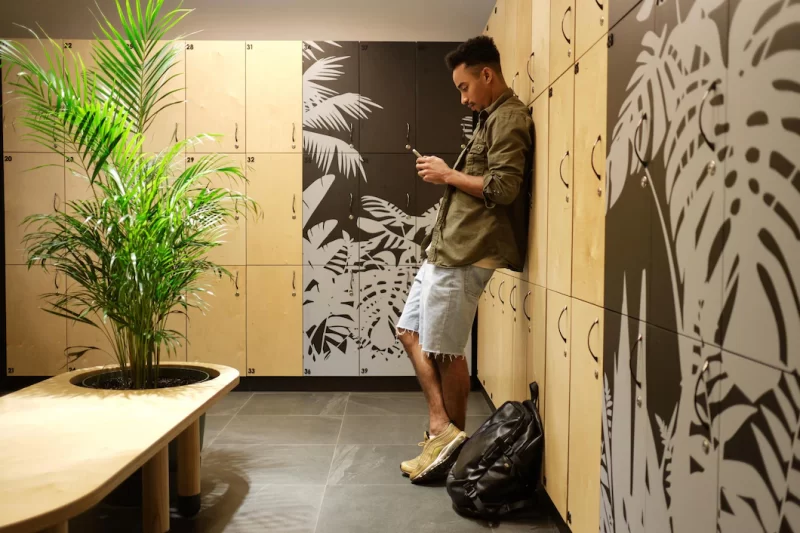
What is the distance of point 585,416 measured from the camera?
1.79 m

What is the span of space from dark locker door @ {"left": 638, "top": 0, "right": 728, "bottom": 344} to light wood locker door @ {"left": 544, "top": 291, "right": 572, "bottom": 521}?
2.29ft

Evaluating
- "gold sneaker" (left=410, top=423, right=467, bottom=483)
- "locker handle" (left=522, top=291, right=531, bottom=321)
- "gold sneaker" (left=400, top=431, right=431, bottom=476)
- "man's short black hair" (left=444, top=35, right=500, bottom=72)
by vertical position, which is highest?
"man's short black hair" (left=444, top=35, right=500, bottom=72)

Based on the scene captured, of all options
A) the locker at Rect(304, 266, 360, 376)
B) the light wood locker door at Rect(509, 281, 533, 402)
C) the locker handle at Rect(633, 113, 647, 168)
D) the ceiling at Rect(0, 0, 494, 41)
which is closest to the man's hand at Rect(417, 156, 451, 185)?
the light wood locker door at Rect(509, 281, 533, 402)

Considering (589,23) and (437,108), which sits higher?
(437,108)

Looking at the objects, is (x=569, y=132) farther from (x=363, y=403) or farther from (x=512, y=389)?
(x=363, y=403)

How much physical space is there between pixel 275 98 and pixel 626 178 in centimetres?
303

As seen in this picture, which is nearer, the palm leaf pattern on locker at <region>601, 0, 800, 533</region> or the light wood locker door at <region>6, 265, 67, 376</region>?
the palm leaf pattern on locker at <region>601, 0, 800, 533</region>

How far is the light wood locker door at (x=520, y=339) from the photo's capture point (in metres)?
2.58

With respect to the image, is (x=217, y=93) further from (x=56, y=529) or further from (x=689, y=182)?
(x=689, y=182)

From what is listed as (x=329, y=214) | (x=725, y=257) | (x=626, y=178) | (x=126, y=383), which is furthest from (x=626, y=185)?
(x=329, y=214)

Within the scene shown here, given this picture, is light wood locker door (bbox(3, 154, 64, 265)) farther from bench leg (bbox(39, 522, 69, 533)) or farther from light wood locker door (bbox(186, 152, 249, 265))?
bench leg (bbox(39, 522, 69, 533))

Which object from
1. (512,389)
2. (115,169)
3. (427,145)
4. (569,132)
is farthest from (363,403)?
(569,132)

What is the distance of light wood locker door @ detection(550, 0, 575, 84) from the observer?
1.96m

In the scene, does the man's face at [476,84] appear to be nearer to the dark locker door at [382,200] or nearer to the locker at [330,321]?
the dark locker door at [382,200]
